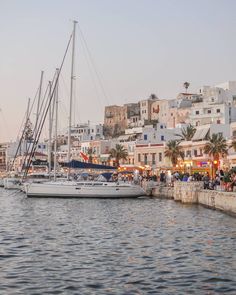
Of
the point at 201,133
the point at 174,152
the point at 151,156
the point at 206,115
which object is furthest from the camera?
the point at 206,115

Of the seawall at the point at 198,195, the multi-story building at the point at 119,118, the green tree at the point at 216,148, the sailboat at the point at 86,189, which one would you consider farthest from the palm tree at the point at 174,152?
the multi-story building at the point at 119,118

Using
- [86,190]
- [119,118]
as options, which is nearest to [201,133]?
[86,190]

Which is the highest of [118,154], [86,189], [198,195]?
[118,154]

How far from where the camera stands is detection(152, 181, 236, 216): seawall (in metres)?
37.2

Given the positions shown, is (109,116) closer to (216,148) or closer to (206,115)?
(206,115)

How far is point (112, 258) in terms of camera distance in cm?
2009

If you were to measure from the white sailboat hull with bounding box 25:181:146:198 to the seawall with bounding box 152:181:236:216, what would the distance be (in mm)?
4426

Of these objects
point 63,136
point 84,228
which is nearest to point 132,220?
point 84,228

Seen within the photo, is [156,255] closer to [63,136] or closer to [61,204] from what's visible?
[61,204]

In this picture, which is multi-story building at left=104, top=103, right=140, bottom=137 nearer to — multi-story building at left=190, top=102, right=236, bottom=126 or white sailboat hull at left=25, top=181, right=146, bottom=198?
multi-story building at left=190, top=102, right=236, bottom=126

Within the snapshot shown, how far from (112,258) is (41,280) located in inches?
162

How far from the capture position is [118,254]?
68.7 feet

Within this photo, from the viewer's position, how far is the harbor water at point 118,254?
16.0 metres

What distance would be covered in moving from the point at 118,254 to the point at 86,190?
3286 cm
